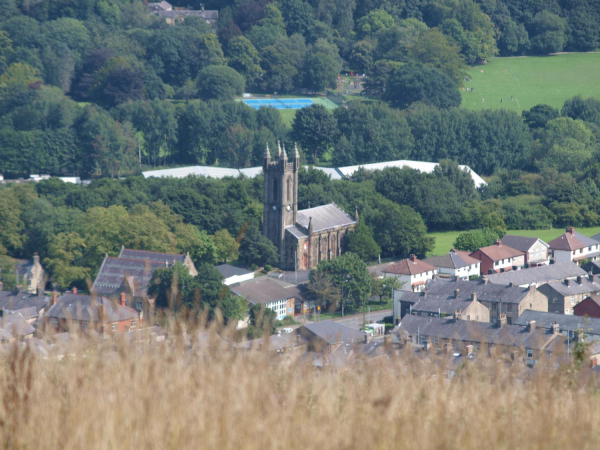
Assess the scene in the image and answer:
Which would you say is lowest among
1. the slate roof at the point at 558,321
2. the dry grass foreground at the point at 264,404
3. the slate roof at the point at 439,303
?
the slate roof at the point at 439,303

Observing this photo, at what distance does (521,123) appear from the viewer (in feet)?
247

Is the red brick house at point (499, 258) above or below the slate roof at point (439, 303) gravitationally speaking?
below

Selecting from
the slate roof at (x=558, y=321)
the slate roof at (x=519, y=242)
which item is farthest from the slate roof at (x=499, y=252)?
the slate roof at (x=558, y=321)

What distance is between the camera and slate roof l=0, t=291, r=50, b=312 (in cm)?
3784

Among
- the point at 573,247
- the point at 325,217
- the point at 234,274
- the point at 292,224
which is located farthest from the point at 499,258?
the point at 234,274

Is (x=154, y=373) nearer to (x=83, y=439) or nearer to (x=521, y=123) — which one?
(x=83, y=439)

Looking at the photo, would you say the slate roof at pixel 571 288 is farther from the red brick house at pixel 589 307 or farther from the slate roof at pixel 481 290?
the slate roof at pixel 481 290

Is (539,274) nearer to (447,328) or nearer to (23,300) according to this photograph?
(447,328)

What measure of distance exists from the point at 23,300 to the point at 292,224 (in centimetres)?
1503

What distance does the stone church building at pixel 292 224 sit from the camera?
161 ft

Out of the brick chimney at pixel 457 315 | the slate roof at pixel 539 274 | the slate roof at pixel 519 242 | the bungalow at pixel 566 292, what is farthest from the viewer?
the slate roof at pixel 519 242

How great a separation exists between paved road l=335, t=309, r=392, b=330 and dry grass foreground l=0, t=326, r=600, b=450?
94.2 feet

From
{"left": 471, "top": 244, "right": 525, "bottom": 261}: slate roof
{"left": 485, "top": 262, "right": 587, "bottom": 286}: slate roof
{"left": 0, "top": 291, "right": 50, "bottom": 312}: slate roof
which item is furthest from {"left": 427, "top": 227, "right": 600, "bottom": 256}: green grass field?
{"left": 0, "top": 291, "right": 50, "bottom": 312}: slate roof

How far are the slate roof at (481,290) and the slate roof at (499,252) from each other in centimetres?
761
